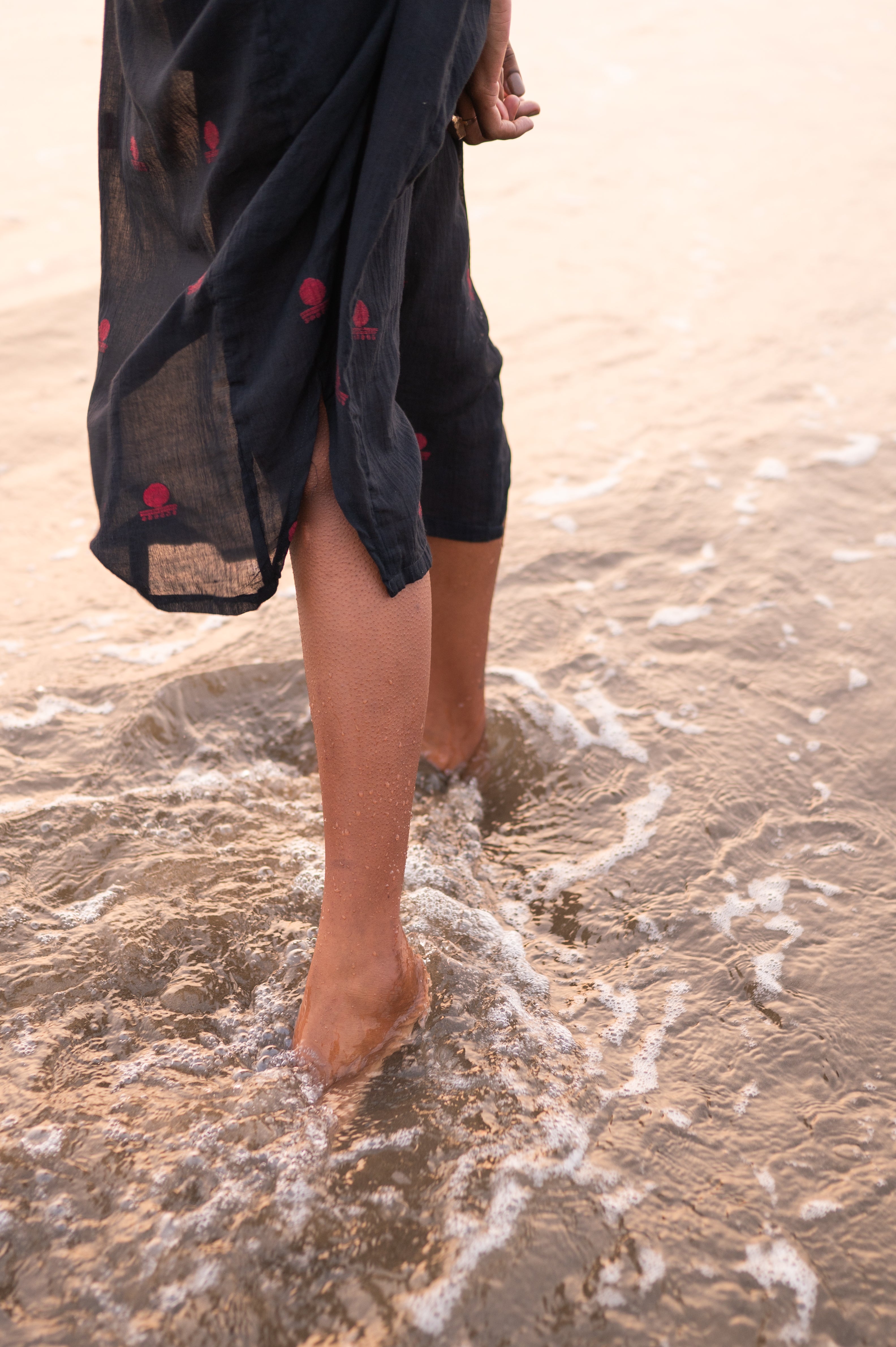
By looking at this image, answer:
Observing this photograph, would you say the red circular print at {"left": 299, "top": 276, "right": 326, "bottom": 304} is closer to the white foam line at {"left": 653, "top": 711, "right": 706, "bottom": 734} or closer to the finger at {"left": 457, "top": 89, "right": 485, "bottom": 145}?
the finger at {"left": 457, "top": 89, "right": 485, "bottom": 145}

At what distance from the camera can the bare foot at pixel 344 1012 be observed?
1162 millimetres

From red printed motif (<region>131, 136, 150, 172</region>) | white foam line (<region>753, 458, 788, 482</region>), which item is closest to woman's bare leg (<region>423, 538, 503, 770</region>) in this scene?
red printed motif (<region>131, 136, 150, 172</region>)

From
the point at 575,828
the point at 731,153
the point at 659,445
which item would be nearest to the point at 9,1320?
the point at 575,828

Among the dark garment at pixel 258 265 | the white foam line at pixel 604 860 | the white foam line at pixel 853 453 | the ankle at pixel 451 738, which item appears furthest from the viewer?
the white foam line at pixel 853 453

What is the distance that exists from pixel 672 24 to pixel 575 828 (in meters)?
6.73

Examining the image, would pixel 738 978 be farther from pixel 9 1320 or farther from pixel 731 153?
pixel 731 153

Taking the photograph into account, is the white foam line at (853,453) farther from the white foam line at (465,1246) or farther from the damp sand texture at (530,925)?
the white foam line at (465,1246)

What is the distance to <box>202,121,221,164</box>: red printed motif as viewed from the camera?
99 centimetres

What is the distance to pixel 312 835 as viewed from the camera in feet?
5.12

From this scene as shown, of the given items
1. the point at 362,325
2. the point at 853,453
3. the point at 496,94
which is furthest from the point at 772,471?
the point at 362,325

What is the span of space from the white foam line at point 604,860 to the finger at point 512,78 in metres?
1.01

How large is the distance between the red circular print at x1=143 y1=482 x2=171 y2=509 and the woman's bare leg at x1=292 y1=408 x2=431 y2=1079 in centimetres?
14

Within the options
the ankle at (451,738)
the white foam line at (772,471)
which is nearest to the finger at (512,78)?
the ankle at (451,738)

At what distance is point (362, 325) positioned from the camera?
3.24ft
